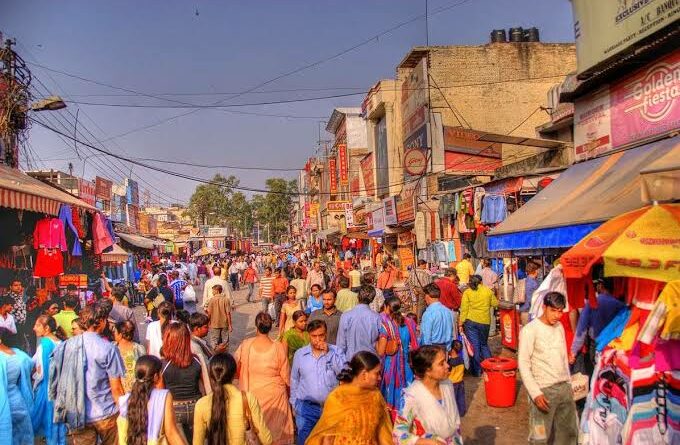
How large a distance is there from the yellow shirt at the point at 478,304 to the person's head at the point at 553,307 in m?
3.97

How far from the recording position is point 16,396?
5.48 meters

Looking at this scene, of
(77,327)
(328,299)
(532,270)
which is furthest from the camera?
(532,270)

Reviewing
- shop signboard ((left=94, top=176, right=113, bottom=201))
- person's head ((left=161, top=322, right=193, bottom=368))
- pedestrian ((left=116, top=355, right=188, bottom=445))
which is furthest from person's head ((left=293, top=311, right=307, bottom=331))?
shop signboard ((left=94, top=176, right=113, bottom=201))

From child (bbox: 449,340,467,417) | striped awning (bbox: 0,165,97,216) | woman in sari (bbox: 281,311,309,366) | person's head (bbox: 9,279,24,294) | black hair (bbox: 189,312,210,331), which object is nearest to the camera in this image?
black hair (bbox: 189,312,210,331)

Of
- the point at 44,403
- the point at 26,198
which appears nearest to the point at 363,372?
the point at 44,403

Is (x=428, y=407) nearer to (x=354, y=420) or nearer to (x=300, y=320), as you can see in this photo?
(x=354, y=420)

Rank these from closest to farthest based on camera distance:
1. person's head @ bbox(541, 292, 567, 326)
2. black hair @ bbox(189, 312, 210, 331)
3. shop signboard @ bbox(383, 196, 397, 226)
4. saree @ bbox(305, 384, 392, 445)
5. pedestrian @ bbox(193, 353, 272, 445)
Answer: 1. saree @ bbox(305, 384, 392, 445)
2. pedestrian @ bbox(193, 353, 272, 445)
3. person's head @ bbox(541, 292, 567, 326)
4. black hair @ bbox(189, 312, 210, 331)
5. shop signboard @ bbox(383, 196, 397, 226)

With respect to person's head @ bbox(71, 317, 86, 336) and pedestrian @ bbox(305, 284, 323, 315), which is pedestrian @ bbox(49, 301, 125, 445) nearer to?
person's head @ bbox(71, 317, 86, 336)

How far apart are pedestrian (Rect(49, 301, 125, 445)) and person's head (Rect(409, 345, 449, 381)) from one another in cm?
304

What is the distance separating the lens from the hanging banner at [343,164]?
4409 centimetres

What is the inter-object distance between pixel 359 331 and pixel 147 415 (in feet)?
9.87

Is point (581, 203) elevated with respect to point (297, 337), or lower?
elevated

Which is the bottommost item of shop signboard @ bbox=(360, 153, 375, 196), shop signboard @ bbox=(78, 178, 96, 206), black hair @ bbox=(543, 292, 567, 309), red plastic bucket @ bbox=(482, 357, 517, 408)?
red plastic bucket @ bbox=(482, 357, 517, 408)

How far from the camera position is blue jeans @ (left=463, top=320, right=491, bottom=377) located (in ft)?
31.8
